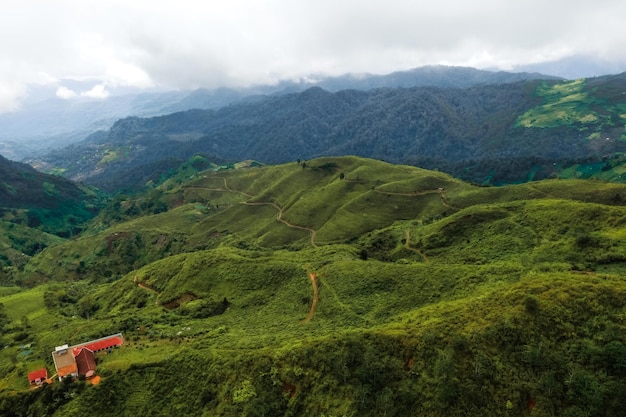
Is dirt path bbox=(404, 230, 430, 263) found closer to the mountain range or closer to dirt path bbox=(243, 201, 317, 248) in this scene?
the mountain range

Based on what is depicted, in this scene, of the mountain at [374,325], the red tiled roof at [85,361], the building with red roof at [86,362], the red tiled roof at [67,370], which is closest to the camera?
the mountain at [374,325]

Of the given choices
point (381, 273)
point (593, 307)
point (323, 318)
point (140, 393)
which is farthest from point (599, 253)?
point (140, 393)

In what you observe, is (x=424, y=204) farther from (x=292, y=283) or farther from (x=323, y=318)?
(x=323, y=318)

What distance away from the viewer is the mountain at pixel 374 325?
4109 centimetres

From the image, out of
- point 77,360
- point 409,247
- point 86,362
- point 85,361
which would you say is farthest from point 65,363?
point 409,247

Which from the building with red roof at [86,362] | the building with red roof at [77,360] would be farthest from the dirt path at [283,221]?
the building with red roof at [86,362]

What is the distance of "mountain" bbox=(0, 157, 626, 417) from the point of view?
41094 millimetres

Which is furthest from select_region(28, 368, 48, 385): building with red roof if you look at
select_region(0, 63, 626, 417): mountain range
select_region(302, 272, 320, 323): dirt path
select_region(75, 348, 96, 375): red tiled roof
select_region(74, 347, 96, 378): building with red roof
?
select_region(302, 272, 320, 323): dirt path

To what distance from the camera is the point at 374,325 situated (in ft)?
195

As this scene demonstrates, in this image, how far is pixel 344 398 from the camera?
1726 inches

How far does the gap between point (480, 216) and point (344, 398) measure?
70391mm

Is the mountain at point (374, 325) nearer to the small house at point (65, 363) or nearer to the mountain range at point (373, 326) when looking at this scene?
the mountain range at point (373, 326)

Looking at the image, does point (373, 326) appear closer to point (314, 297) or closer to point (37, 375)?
point (314, 297)

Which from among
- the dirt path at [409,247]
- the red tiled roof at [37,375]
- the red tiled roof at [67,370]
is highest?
the red tiled roof at [67,370]
